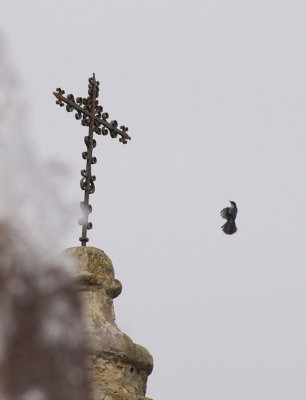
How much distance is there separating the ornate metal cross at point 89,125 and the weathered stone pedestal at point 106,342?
1.58 feet

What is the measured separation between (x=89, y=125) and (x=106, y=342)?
329cm

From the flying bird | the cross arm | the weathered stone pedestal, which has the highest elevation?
the cross arm

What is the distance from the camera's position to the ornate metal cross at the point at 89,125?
12.6 m

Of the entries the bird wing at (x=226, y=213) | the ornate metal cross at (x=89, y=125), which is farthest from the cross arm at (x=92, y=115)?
the bird wing at (x=226, y=213)

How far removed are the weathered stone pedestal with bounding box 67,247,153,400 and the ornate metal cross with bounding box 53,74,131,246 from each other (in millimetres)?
482

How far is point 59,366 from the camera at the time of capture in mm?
6809

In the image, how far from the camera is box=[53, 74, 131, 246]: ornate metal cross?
1264 centimetres

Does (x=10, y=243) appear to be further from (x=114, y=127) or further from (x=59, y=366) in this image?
(x=114, y=127)

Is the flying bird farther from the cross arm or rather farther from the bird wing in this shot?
the cross arm

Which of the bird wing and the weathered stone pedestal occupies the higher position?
the bird wing

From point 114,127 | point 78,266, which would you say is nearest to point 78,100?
point 114,127

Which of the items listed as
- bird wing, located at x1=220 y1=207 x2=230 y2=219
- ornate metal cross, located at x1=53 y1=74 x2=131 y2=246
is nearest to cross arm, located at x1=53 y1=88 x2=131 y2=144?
ornate metal cross, located at x1=53 y1=74 x2=131 y2=246

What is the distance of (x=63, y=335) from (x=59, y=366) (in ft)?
1.08

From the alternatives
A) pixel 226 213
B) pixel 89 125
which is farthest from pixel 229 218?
pixel 89 125
